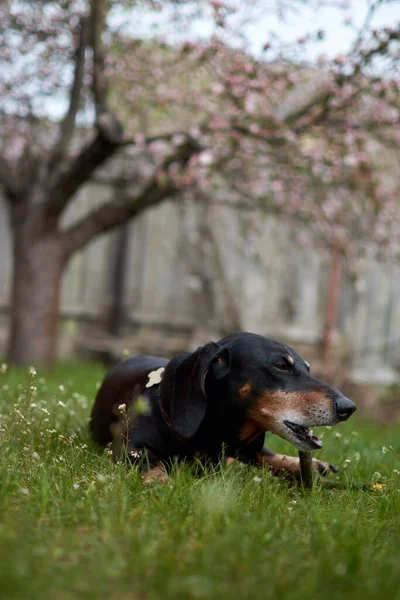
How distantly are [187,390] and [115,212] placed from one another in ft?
16.8

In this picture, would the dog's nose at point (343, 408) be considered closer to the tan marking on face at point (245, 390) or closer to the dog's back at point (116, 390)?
the tan marking on face at point (245, 390)

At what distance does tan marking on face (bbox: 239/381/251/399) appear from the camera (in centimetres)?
316

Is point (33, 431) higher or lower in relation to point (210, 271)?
lower

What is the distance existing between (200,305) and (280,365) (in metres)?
6.96

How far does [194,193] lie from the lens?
29.2 feet

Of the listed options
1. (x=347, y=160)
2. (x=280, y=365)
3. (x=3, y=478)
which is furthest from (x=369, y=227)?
(x=3, y=478)

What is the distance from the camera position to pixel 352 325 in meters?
11.0

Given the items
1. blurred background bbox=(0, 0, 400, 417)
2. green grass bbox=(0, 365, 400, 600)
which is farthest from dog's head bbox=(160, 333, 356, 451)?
blurred background bbox=(0, 0, 400, 417)

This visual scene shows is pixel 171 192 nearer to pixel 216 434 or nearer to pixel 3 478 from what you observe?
pixel 216 434

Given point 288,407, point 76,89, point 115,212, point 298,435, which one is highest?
point 76,89

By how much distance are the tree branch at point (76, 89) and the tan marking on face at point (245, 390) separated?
4.83 metres

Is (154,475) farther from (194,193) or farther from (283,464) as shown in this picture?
(194,193)

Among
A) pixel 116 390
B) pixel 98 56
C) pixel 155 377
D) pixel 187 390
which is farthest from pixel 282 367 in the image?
pixel 98 56

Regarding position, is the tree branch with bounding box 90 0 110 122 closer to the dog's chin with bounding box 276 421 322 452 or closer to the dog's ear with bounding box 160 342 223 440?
the dog's ear with bounding box 160 342 223 440
